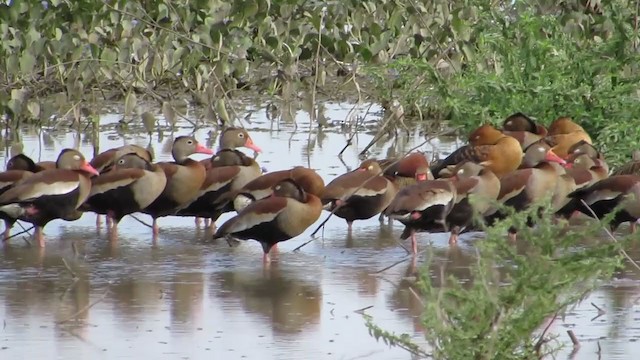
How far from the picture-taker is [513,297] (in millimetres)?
6426

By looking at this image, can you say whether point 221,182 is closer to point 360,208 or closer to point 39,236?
point 360,208

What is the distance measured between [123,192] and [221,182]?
30.8 inches

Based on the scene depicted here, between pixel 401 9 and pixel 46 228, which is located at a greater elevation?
pixel 401 9

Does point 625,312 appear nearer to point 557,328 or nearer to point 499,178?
point 557,328

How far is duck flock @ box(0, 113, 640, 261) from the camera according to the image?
1004cm

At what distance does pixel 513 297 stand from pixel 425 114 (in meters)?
9.74

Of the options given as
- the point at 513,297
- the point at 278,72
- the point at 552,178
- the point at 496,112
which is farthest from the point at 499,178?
the point at 278,72

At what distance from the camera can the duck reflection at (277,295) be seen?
26.4ft

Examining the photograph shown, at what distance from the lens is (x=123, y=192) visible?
425 inches

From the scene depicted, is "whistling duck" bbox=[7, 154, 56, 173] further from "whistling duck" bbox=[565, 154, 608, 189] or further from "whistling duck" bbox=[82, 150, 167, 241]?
"whistling duck" bbox=[565, 154, 608, 189]

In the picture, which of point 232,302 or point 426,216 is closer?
point 232,302

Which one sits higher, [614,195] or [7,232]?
[614,195]

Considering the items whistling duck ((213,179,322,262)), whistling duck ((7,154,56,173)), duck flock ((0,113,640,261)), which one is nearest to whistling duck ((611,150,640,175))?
duck flock ((0,113,640,261))

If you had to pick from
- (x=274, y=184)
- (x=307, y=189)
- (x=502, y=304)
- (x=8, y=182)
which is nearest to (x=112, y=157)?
(x=8, y=182)
